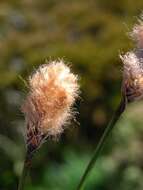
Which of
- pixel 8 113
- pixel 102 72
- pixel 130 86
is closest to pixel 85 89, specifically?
pixel 102 72

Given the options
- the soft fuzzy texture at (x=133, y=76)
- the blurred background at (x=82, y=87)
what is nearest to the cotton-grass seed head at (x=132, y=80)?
the soft fuzzy texture at (x=133, y=76)

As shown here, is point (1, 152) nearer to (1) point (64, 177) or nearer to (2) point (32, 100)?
(1) point (64, 177)

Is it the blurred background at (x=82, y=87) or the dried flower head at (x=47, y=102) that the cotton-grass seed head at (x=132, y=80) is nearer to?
the dried flower head at (x=47, y=102)

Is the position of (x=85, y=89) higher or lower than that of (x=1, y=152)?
lower

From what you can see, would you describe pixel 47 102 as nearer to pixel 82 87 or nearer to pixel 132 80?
pixel 132 80

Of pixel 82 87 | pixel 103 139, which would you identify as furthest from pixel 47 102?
pixel 82 87

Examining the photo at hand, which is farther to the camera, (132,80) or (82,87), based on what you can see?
(82,87)

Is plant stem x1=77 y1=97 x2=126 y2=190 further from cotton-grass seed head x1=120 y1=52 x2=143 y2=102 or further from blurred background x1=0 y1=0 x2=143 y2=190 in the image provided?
blurred background x1=0 y1=0 x2=143 y2=190

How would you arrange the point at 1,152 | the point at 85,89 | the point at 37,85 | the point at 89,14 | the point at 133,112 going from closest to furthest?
the point at 37,85 → the point at 1,152 → the point at 133,112 → the point at 85,89 → the point at 89,14
